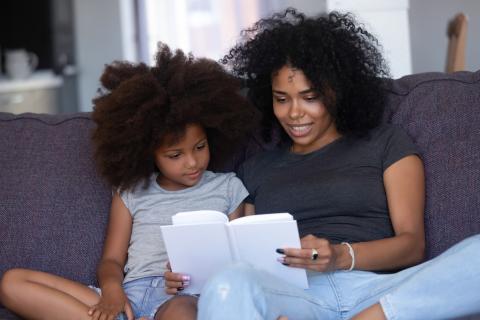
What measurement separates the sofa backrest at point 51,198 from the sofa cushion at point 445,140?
863mm

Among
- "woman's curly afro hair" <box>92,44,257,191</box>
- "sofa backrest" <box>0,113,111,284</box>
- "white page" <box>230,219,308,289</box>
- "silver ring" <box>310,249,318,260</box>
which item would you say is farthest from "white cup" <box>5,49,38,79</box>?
"silver ring" <box>310,249,318,260</box>

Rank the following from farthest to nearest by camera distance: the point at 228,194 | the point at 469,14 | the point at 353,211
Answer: the point at 469,14 → the point at 228,194 → the point at 353,211

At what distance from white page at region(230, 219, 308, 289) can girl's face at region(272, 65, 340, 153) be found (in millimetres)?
458

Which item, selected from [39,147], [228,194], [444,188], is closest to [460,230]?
[444,188]

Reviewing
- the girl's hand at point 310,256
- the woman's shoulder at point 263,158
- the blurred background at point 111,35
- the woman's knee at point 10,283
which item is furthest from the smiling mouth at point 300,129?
the blurred background at point 111,35

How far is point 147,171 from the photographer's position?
7.08ft

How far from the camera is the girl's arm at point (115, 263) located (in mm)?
1876

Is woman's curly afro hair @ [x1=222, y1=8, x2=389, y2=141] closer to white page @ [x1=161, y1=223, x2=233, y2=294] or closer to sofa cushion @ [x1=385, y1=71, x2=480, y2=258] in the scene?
sofa cushion @ [x1=385, y1=71, x2=480, y2=258]

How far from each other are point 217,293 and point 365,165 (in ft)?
2.19

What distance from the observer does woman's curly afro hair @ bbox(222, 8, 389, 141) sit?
2090 millimetres

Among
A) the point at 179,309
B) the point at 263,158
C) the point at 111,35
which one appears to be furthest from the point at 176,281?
the point at 111,35

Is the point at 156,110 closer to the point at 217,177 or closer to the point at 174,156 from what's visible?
the point at 174,156

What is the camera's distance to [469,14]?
4.86 metres

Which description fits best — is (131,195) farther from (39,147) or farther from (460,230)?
(460,230)
